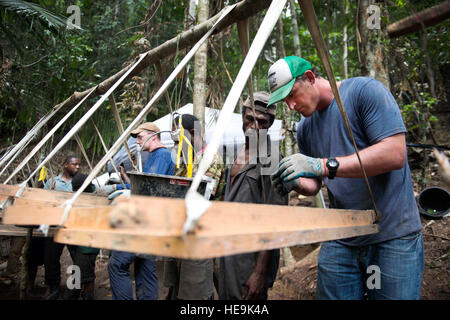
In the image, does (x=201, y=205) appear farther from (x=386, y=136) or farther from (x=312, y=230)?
(x=386, y=136)

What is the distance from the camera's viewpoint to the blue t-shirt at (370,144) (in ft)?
4.39

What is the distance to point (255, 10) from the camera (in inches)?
55.5

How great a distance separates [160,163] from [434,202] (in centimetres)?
273

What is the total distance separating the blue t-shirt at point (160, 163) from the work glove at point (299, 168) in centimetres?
168

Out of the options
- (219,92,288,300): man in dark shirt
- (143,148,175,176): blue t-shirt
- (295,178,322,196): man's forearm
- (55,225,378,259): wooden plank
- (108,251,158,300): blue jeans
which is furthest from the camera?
(143,148,175,176): blue t-shirt

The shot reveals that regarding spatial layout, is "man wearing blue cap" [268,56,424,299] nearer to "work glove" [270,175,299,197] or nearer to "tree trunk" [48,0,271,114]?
"work glove" [270,175,299,197]

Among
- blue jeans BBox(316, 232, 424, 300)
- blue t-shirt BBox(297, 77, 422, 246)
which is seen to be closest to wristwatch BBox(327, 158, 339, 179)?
blue t-shirt BBox(297, 77, 422, 246)

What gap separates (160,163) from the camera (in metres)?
2.76

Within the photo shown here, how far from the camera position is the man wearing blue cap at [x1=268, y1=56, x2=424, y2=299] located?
1.25m

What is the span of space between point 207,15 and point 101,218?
3245mm

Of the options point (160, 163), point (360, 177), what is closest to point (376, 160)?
point (360, 177)

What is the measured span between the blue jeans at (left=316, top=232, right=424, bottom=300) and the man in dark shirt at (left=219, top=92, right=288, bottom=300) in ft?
1.23

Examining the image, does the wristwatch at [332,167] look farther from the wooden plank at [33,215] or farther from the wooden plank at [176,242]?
the wooden plank at [33,215]
